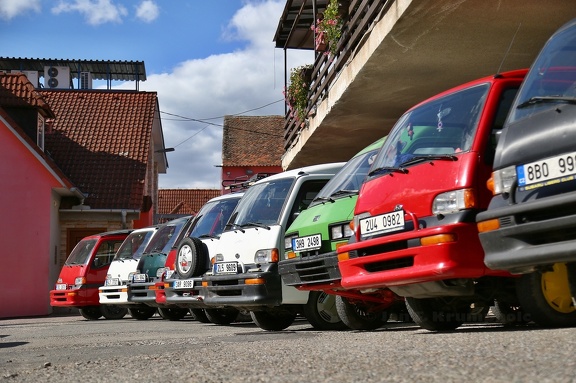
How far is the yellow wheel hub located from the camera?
261 inches

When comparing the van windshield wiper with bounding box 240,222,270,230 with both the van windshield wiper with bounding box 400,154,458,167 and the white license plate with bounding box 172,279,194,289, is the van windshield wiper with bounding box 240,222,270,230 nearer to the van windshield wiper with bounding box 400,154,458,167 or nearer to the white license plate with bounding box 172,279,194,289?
the white license plate with bounding box 172,279,194,289

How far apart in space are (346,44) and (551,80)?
9.85 metres

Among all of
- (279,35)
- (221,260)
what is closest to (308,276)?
(221,260)

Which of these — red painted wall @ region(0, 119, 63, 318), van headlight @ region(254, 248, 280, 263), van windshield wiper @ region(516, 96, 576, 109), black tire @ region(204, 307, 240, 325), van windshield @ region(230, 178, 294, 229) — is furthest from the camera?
red painted wall @ region(0, 119, 63, 318)

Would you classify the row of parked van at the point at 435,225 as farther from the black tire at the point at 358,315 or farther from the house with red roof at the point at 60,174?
the house with red roof at the point at 60,174

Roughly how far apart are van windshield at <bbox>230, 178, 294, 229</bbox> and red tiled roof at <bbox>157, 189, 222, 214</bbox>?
1949 inches

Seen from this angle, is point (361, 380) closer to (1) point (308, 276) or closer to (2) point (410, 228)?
(2) point (410, 228)

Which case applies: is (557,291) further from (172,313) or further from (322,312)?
(172,313)

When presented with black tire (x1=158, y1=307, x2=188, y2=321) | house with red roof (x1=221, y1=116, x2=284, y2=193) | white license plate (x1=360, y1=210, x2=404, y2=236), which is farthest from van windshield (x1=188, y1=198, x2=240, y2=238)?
house with red roof (x1=221, y1=116, x2=284, y2=193)

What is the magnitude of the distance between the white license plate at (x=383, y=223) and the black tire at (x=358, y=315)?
63.1 inches

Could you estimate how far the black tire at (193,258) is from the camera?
12.7 meters

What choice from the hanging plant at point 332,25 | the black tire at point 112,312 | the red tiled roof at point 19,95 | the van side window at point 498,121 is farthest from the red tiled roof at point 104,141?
the van side window at point 498,121

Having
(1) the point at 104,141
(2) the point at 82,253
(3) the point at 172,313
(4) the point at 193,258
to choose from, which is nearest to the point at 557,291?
(4) the point at 193,258

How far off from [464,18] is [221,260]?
14.2ft
